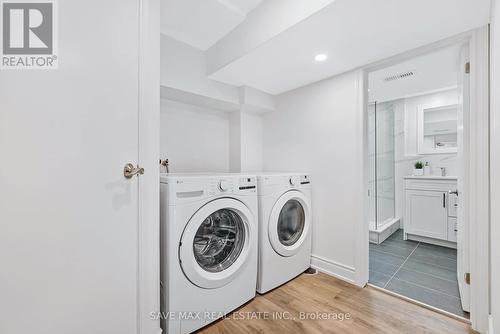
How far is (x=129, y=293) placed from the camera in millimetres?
984

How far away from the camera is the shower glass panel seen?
127 inches

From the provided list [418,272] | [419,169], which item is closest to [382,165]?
[419,169]

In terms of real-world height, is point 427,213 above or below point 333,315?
above

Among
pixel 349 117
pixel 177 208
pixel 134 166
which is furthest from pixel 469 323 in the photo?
pixel 134 166

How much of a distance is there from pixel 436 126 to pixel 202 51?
358 cm

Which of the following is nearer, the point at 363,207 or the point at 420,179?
the point at 363,207

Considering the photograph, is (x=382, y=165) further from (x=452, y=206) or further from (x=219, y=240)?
(x=219, y=240)

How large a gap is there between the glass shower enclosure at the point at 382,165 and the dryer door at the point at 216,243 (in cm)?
245

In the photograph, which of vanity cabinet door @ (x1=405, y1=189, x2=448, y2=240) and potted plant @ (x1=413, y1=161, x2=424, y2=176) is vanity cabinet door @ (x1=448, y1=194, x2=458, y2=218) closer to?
vanity cabinet door @ (x1=405, y1=189, x2=448, y2=240)

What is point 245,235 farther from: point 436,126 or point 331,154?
point 436,126

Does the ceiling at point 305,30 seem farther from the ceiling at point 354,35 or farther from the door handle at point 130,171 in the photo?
the door handle at point 130,171

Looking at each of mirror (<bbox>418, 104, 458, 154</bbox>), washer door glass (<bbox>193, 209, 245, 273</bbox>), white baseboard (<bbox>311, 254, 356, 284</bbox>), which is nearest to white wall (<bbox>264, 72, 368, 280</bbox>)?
white baseboard (<bbox>311, 254, 356, 284</bbox>)

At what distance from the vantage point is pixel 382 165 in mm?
3336

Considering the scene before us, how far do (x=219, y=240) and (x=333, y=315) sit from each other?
95 cm
